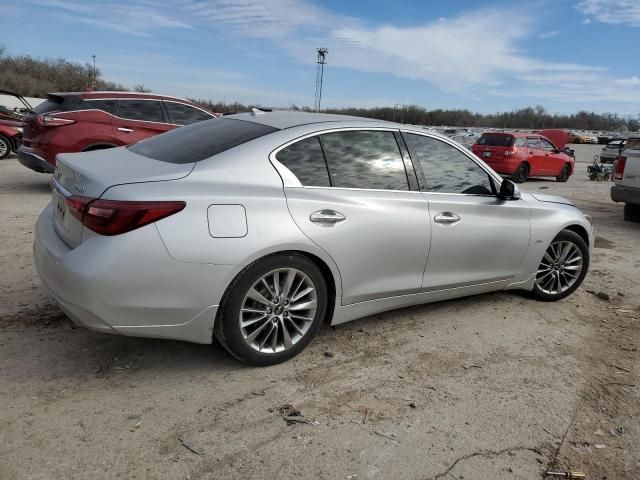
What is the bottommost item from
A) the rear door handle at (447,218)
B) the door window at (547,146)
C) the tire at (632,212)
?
the tire at (632,212)

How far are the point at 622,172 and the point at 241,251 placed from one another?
890cm

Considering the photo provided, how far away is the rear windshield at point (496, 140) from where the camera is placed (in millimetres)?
16953

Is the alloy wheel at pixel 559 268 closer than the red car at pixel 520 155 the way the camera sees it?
Yes

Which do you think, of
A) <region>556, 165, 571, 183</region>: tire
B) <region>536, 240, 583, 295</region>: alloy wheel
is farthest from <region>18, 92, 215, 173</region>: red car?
<region>556, 165, 571, 183</region>: tire

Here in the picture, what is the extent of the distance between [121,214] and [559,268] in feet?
13.0

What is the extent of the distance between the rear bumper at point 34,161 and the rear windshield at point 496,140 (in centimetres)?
1319

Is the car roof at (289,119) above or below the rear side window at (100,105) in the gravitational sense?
below

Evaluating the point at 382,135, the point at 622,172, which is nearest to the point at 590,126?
the point at 622,172

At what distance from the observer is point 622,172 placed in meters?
9.67

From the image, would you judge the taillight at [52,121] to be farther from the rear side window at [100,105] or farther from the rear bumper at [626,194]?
the rear bumper at [626,194]

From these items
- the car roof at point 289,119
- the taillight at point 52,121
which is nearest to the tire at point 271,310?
the car roof at point 289,119

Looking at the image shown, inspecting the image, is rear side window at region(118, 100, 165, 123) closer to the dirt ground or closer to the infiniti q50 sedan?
the dirt ground

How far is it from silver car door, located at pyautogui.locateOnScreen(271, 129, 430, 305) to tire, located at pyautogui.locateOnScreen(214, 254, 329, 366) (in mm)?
212

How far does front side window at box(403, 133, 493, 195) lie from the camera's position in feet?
13.4
